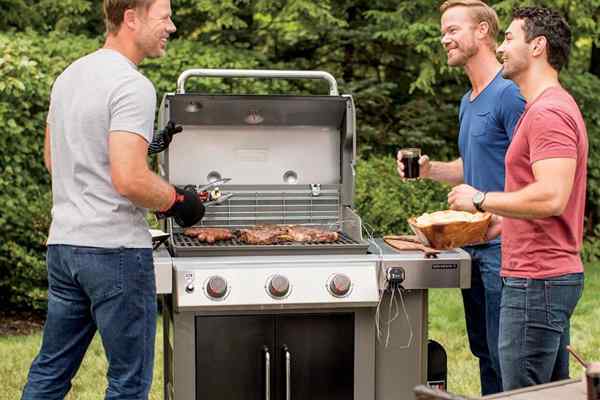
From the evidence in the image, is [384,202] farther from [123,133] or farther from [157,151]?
[123,133]

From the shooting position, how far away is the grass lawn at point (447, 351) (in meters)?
5.24

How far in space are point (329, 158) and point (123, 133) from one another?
1.31 metres

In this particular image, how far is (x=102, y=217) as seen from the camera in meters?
3.08

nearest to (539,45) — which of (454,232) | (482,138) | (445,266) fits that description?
(482,138)

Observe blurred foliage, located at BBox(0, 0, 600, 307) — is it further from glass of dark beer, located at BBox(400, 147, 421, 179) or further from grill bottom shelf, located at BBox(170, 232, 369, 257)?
glass of dark beer, located at BBox(400, 147, 421, 179)

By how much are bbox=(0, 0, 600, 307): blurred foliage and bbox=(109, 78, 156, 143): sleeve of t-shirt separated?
11.6 ft

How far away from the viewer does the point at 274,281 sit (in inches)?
139

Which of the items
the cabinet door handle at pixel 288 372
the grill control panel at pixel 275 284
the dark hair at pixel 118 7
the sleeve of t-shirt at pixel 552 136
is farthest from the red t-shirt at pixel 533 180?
the dark hair at pixel 118 7

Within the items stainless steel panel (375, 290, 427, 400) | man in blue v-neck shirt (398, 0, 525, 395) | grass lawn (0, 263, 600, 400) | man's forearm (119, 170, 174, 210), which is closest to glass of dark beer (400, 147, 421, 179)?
man in blue v-neck shirt (398, 0, 525, 395)

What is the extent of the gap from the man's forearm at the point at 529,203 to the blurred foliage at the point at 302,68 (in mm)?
4100

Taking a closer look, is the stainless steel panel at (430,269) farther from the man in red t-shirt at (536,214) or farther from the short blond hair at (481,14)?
the short blond hair at (481,14)

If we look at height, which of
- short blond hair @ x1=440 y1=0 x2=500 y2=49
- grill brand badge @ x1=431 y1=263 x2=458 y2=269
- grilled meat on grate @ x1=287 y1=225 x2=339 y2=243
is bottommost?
grill brand badge @ x1=431 y1=263 x2=458 y2=269

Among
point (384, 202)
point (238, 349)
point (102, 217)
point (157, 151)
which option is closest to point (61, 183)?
point (102, 217)

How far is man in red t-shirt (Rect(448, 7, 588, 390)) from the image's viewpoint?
2971mm
